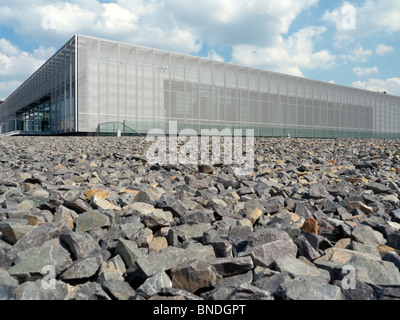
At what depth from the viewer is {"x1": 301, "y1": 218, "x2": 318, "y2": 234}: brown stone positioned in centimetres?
236

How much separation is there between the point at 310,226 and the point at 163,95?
105 feet

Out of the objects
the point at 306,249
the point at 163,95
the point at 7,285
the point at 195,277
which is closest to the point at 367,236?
the point at 306,249

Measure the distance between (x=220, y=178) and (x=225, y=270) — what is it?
2.75m

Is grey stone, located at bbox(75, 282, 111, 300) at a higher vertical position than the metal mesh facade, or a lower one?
lower

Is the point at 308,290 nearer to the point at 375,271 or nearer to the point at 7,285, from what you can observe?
the point at 375,271

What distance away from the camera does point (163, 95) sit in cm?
3325

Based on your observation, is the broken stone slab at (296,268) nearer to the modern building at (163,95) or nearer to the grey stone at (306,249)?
the grey stone at (306,249)

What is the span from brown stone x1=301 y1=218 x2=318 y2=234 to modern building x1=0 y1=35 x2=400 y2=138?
26.7 metres

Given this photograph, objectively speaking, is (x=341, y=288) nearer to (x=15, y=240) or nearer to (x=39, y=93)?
(x=15, y=240)

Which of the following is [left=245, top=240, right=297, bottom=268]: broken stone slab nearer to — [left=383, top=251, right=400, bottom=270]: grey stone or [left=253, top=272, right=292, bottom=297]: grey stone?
[left=253, top=272, right=292, bottom=297]: grey stone

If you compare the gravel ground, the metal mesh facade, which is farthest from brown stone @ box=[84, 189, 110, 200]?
the metal mesh facade

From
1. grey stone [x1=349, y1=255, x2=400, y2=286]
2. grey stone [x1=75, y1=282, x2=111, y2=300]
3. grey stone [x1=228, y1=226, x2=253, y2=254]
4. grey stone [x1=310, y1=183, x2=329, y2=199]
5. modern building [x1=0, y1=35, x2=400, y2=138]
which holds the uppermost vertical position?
modern building [x1=0, y1=35, x2=400, y2=138]

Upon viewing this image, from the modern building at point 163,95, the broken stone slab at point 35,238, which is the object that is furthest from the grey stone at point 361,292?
the modern building at point 163,95
